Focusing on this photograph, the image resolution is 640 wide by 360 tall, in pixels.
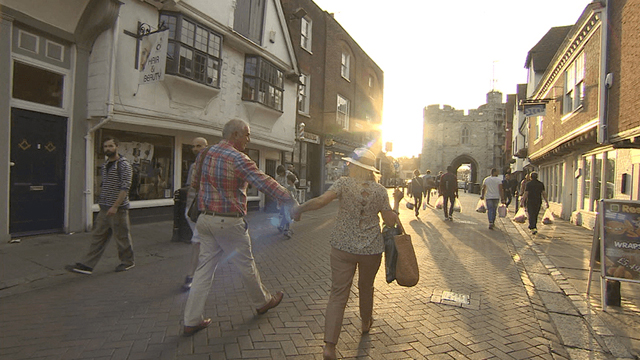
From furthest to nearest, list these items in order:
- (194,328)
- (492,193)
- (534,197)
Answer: (492,193) → (534,197) → (194,328)

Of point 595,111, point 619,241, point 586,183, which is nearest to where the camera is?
point 619,241

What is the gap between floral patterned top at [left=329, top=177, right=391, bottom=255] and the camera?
110 inches

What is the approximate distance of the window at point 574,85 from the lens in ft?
36.7

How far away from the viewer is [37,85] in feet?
22.3

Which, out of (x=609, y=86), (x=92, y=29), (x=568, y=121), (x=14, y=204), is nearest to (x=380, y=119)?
(x=568, y=121)

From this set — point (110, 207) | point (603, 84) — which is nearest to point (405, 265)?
point (110, 207)

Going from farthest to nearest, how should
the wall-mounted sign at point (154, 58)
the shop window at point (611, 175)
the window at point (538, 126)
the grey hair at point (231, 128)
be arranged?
the window at point (538, 126) < the shop window at point (611, 175) < the wall-mounted sign at point (154, 58) < the grey hair at point (231, 128)

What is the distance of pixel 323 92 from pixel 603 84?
39.5ft

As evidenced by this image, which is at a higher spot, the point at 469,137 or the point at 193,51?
the point at 469,137

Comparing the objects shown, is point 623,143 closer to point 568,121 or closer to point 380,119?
point 568,121

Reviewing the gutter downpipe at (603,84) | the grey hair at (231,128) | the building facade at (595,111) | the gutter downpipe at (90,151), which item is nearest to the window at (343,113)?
the building facade at (595,111)

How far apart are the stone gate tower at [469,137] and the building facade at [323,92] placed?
26.8 m

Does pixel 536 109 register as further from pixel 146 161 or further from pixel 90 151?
pixel 90 151

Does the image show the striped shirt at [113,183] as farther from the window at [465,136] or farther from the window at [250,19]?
the window at [465,136]
